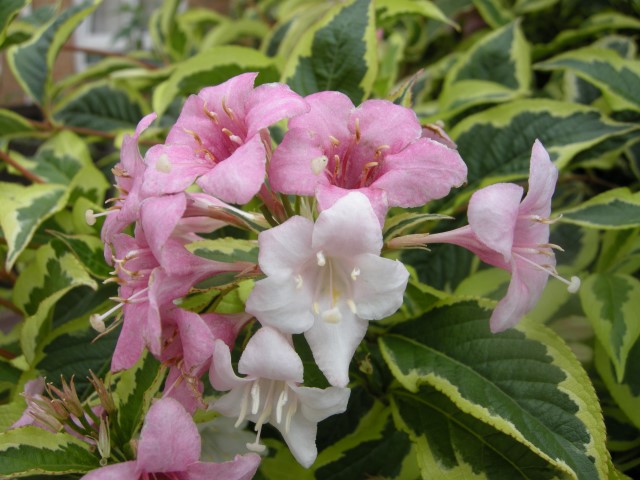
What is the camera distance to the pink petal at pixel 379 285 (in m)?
0.51

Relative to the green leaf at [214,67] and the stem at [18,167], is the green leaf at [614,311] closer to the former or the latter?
the green leaf at [214,67]

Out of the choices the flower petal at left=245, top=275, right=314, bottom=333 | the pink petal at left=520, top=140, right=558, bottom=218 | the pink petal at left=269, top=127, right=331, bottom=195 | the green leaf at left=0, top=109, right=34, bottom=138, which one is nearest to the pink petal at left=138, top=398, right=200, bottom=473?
the flower petal at left=245, top=275, right=314, bottom=333

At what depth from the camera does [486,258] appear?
2.04 feet

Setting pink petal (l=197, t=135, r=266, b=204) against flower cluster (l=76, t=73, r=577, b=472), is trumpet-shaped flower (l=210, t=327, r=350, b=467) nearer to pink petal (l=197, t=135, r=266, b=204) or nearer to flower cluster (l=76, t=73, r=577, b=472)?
flower cluster (l=76, t=73, r=577, b=472)

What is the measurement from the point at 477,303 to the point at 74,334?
20.6 inches

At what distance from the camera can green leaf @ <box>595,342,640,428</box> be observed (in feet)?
2.67

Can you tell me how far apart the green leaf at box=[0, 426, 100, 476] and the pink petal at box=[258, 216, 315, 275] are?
301mm

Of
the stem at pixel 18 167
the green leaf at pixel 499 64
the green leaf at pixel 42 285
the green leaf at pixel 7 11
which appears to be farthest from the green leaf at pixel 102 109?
the green leaf at pixel 499 64

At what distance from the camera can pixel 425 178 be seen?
0.55 metres

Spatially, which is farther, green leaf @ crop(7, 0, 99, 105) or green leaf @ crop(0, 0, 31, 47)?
green leaf @ crop(7, 0, 99, 105)

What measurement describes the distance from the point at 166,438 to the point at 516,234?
0.38 meters

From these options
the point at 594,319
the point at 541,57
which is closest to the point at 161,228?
the point at 594,319

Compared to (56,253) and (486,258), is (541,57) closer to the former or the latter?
(486,258)

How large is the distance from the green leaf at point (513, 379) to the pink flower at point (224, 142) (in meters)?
0.30
